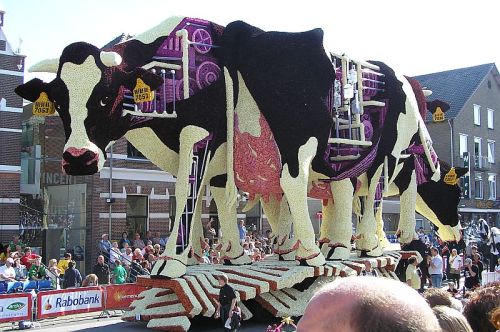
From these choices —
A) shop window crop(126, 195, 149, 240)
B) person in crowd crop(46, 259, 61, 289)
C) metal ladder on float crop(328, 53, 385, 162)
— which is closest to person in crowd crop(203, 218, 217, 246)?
shop window crop(126, 195, 149, 240)

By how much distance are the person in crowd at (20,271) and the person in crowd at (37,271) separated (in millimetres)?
160

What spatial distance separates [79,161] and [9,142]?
10389 millimetres

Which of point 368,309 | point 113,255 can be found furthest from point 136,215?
point 368,309

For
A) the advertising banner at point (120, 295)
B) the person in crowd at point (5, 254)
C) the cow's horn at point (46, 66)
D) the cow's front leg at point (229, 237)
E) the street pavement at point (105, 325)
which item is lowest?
the street pavement at point (105, 325)

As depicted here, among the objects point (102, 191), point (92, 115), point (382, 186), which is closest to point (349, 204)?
point (382, 186)

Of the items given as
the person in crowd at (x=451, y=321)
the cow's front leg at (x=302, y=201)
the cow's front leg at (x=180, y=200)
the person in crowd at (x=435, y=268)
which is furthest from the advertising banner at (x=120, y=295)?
the person in crowd at (x=451, y=321)

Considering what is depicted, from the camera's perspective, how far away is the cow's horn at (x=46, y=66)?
1188 cm

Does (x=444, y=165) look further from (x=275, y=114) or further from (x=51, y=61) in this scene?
(x=51, y=61)

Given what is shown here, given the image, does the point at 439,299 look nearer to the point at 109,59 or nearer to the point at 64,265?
the point at 109,59

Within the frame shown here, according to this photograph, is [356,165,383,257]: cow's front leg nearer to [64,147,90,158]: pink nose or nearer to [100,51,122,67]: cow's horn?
[100,51,122,67]: cow's horn

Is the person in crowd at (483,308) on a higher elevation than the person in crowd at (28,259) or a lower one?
higher

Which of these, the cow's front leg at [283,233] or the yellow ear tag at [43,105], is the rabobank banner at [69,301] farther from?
the cow's front leg at [283,233]

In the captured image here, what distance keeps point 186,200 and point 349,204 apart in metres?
4.43

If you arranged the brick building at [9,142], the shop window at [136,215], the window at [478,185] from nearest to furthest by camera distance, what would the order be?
the brick building at [9,142] < the shop window at [136,215] < the window at [478,185]
